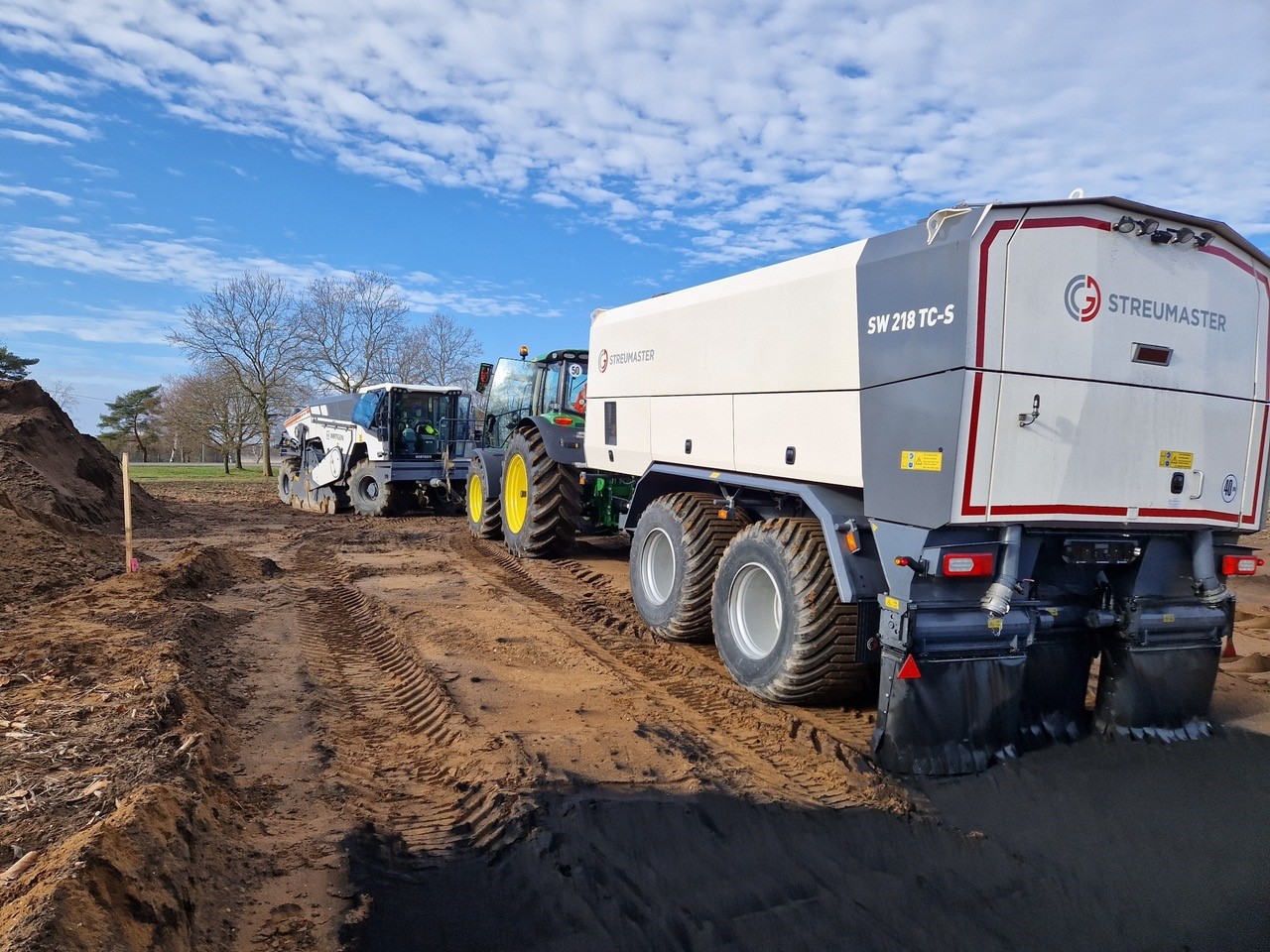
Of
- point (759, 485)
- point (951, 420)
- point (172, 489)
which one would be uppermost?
point (951, 420)

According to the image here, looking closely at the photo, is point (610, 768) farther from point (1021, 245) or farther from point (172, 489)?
point (172, 489)

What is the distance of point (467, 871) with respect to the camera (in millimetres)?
3121

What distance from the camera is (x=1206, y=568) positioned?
463 cm

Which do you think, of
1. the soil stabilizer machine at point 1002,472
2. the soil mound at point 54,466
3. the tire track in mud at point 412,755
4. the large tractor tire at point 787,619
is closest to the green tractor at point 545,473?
the tire track in mud at point 412,755

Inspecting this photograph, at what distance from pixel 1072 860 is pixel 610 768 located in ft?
6.70

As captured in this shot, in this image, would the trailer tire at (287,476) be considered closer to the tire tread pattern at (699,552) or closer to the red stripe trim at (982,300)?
the tire tread pattern at (699,552)

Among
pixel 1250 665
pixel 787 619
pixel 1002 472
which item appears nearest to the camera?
pixel 1002 472

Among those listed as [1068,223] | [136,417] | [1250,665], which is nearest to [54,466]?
[1068,223]

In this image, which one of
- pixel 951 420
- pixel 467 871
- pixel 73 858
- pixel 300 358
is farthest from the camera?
pixel 300 358

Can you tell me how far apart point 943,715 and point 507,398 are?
8820 mm

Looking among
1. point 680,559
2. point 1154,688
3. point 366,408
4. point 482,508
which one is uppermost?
point 366,408

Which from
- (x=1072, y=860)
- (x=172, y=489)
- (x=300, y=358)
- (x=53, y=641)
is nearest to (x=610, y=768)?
(x=1072, y=860)

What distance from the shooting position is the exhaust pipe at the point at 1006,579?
407 cm

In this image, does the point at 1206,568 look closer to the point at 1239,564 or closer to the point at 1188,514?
the point at 1239,564
